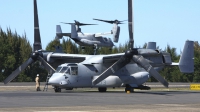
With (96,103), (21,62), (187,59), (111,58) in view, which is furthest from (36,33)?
(21,62)

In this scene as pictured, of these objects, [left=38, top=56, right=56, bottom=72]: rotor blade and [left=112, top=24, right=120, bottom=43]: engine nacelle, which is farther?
[left=112, top=24, right=120, bottom=43]: engine nacelle

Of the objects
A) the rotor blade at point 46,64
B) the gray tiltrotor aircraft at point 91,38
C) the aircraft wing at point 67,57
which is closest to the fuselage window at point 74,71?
the aircraft wing at point 67,57

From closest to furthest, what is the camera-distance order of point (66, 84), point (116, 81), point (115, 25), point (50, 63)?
1. point (66, 84)
2. point (116, 81)
3. point (50, 63)
4. point (115, 25)

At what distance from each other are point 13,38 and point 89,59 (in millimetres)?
49861

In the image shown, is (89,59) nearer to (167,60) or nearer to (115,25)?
(167,60)

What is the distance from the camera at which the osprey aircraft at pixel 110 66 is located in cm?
4266

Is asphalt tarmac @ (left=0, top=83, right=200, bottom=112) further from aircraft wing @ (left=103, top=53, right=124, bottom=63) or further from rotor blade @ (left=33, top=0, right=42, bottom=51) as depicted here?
rotor blade @ (left=33, top=0, right=42, bottom=51)

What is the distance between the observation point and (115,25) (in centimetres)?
7444

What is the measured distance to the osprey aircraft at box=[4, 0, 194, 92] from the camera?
42.7 metres

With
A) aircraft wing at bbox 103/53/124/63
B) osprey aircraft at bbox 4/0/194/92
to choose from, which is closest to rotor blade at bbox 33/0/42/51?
osprey aircraft at bbox 4/0/194/92

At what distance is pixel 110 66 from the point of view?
149ft

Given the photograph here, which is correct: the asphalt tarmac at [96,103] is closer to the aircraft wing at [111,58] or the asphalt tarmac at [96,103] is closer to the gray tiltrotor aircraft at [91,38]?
the aircraft wing at [111,58]

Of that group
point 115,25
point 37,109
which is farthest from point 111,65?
point 115,25

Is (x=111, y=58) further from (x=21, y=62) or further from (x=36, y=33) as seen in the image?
(x=21, y=62)
